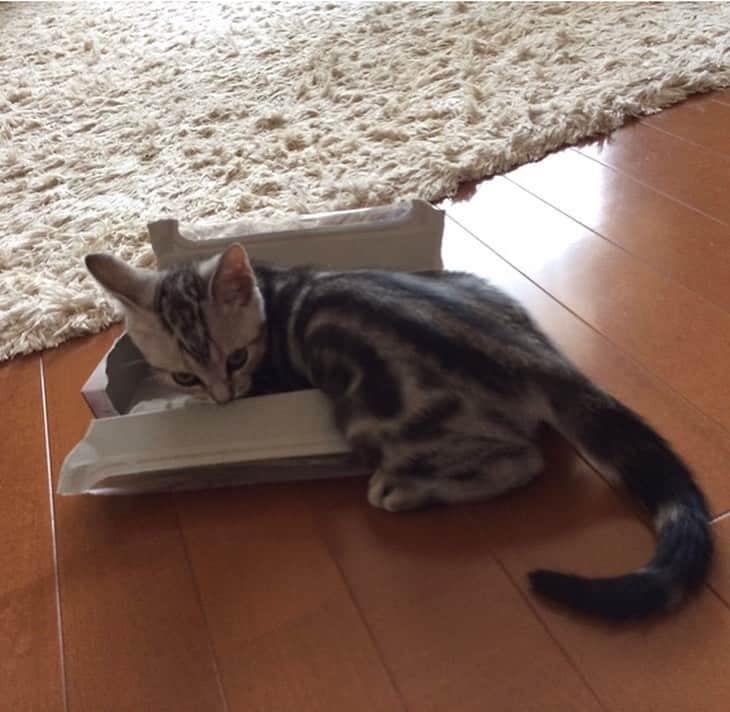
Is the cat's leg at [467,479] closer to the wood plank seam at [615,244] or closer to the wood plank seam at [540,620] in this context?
the wood plank seam at [540,620]

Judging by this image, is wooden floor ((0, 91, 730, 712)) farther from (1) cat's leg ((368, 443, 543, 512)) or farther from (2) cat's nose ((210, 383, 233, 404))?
(2) cat's nose ((210, 383, 233, 404))

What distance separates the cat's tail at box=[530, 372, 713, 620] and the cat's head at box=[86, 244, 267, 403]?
0.49 metres

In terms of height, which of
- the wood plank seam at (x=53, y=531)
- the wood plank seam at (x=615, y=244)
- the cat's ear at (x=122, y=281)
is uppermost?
the cat's ear at (x=122, y=281)

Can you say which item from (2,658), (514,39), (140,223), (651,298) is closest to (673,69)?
(514,39)

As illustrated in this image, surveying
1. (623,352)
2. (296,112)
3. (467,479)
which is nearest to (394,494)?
(467,479)

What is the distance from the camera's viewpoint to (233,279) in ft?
3.81

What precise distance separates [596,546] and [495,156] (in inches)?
48.8

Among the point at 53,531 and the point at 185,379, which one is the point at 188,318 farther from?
the point at 53,531

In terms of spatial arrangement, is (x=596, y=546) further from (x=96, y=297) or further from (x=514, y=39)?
(x=514, y=39)

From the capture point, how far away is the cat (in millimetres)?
945

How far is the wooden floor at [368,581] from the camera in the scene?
0.92 m

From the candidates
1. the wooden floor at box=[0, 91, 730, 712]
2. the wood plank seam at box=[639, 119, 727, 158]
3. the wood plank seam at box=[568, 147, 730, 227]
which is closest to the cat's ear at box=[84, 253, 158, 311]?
the wooden floor at box=[0, 91, 730, 712]

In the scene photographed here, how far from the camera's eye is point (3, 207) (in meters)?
2.08

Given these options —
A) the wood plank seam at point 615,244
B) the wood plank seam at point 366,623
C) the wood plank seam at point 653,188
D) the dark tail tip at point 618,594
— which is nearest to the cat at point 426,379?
the dark tail tip at point 618,594
